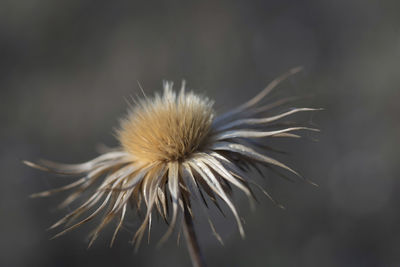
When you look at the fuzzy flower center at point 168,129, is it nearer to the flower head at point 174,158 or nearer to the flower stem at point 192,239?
the flower head at point 174,158

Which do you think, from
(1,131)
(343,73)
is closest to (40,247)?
(1,131)

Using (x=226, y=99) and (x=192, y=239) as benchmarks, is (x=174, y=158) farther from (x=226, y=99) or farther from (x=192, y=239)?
(x=226, y=99)

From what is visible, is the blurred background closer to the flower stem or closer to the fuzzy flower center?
the fuzzy flower center

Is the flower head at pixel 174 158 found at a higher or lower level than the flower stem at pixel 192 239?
higher

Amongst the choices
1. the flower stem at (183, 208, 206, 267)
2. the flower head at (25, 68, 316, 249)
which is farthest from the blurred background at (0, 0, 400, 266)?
the flower stem at (183, 208, 206, 267)

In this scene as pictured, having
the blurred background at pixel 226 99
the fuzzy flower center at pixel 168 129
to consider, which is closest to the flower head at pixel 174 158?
the fuzzy flower center at pixel 168 129

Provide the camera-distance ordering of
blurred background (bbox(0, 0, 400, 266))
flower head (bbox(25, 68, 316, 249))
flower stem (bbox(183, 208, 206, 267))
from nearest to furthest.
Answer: flower head (bbox(25, 68, 316, 249)) < flower stem (bbox(183, 208, 206, 267)) < blurred background (bbox(0, 0, 400, 266))

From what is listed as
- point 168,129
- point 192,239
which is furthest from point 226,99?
point 192,239

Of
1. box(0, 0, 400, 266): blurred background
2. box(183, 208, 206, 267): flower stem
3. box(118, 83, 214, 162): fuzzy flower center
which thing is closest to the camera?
box(183, 208, 206, 267): flower stem
